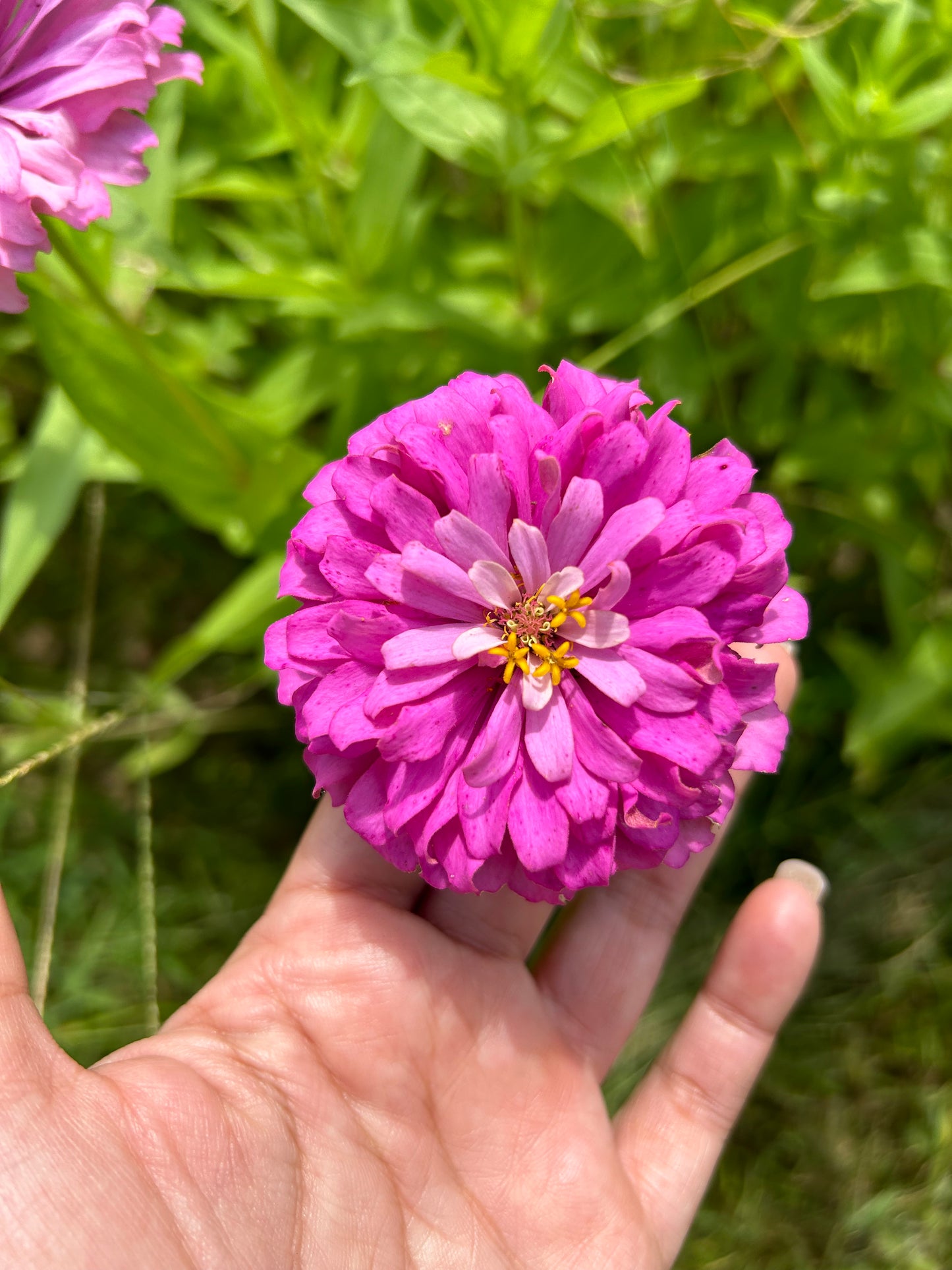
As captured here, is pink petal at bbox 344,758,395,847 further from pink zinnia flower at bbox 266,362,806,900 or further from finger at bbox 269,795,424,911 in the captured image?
finger at bbox 269,795,424,911

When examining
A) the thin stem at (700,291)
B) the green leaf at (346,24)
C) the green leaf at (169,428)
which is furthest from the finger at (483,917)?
the green leaf at (346,24)

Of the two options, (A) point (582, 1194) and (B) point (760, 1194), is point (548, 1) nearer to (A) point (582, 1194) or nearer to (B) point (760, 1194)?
(A) point (582, 1194)

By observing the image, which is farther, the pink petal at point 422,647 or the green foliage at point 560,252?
the green foliage at point 560,252

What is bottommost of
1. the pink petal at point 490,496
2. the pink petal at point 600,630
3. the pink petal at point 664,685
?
the pink petal at point 664,685

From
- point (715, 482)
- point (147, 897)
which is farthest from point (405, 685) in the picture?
point (147, 897)

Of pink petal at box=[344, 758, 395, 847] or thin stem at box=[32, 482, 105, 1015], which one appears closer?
pink petal at box=[344, 758, 395, 847]

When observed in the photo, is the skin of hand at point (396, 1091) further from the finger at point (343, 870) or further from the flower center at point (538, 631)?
the flower center at point (538, 631)

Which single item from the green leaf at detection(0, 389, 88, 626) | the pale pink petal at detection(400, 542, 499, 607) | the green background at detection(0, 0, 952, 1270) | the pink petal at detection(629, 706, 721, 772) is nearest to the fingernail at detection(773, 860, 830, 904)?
the green background at detection(0, 0, 952, 1270)
